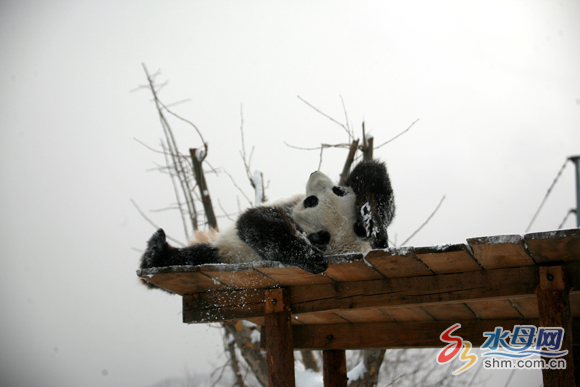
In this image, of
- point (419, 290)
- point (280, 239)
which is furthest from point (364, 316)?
point (280, 239)

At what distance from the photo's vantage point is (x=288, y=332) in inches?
116

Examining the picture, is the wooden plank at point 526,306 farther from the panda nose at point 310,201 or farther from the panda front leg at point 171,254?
the panda front leg at point 171,254

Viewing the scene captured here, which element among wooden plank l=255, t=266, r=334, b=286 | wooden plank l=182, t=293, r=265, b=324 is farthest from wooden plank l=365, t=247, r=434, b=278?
wooden plank l=182, t=293, r=265, b=324

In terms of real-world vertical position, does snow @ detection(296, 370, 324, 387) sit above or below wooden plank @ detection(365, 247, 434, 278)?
below

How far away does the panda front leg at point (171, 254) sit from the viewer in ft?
10.5

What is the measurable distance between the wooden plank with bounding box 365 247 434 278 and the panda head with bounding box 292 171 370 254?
1.52 feet

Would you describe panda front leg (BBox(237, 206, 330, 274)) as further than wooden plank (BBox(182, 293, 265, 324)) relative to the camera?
No

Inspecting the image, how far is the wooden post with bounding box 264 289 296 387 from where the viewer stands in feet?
9.44

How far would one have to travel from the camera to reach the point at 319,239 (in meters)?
3.02

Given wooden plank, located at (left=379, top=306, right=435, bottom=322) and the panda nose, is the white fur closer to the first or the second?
the panda nose

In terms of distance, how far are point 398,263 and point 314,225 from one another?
756 millimetres

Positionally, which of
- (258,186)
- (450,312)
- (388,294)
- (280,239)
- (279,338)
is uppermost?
(258,186)

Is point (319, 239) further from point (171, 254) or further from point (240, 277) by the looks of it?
point (171, 254)

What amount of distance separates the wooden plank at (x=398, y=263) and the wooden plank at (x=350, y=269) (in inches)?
1.8
